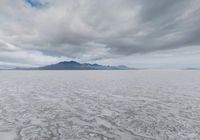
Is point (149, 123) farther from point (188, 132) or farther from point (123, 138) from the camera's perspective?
point (123, 138)

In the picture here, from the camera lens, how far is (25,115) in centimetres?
788

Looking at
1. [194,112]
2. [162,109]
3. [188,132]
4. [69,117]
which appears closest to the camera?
[188,132]

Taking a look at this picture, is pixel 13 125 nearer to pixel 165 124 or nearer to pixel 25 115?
pixel 25 115

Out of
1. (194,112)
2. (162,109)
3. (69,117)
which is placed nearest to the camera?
(69,117)

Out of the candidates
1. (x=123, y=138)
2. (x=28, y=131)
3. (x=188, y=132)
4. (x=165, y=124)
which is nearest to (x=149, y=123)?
(x=165, y=124)

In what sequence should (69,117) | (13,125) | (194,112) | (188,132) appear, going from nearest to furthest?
(188,132) < (13,125) < (69,117) < (194,112)

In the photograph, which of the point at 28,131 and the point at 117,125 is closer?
the point at 28,131

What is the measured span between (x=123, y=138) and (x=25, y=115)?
5814mm

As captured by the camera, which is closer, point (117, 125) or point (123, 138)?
point (123, 138)

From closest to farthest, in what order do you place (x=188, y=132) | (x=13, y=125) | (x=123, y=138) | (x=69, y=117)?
(x=123, y=138) → (x=188, y=132) → (x=13, y=125) → (x=69, y=117)

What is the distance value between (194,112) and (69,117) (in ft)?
24.9

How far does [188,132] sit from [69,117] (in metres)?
5.83

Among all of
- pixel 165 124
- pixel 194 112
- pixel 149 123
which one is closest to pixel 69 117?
pixel 149 123

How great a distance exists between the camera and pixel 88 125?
21.8 ft
